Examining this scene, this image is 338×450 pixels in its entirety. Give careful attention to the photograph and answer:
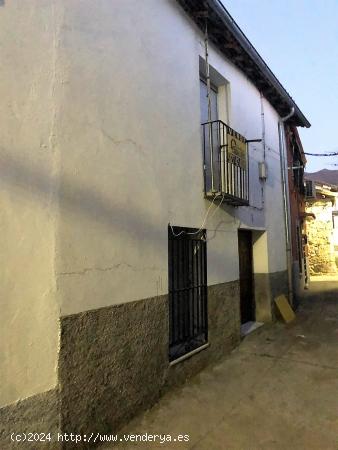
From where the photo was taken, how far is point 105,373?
118 inches

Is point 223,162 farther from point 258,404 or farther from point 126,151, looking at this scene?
point 258,404

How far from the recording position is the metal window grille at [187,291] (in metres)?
4.41

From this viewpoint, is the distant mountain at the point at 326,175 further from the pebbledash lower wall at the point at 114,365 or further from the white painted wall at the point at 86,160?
the pebbledash lower wall at the point at 114,365

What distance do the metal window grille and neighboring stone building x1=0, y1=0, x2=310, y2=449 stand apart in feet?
0.07

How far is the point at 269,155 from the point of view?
8000 millimetres

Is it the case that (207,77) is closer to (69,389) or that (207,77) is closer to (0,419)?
(69,389)

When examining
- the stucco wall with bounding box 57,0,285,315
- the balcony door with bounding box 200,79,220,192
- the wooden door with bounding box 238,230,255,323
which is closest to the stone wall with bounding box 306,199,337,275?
the wooden door with bounding box 238,230,255,323

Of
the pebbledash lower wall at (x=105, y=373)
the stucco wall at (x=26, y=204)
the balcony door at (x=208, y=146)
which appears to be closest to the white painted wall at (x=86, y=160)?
the stucco wall at (x=26, y=204)

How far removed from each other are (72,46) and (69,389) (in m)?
2.90

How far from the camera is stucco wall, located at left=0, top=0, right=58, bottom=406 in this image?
7.64ft

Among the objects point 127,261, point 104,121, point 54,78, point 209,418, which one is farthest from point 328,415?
point 54,78

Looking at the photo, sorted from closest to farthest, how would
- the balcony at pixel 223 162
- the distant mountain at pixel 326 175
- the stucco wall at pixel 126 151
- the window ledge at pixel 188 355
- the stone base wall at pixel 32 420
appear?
the stone base wall at pixel 32 420 < the stucco wall at pixel 126 151 < the window ledge at pixel 188 355 < the balcony at pixel 223 162 < the distant mountain at pixel 326 175

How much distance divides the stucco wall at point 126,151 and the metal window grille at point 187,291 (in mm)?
205

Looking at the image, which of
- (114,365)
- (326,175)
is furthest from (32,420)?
(326,175)
